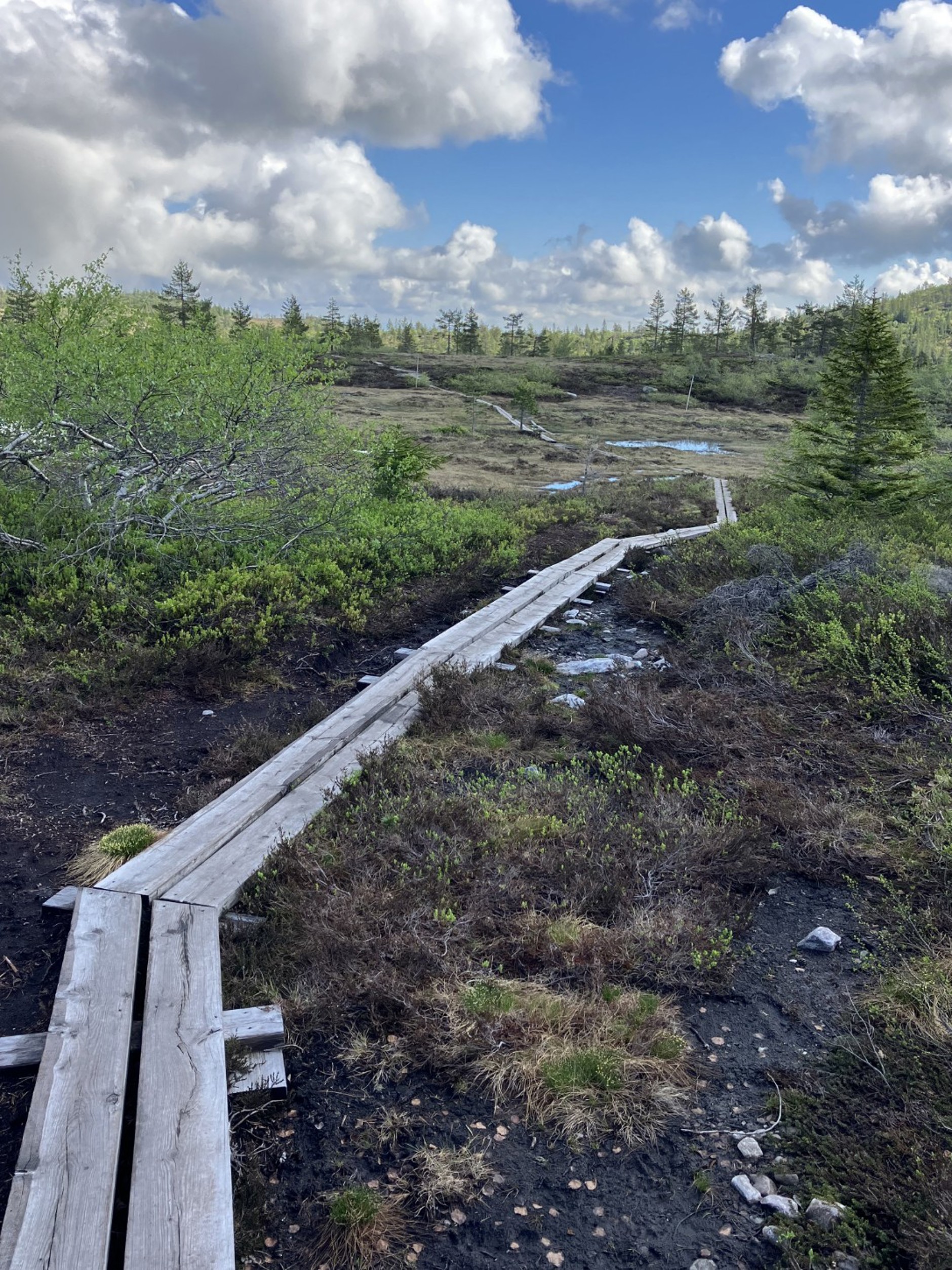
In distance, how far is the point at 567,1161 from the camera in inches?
110

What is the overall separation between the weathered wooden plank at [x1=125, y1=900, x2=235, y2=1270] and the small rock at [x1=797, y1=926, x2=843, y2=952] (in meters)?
2.81

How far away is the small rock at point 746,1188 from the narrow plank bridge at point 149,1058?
5.45 ft

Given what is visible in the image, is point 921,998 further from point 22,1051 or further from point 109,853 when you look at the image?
point 109,853

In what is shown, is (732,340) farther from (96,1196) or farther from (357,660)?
(96,1196)

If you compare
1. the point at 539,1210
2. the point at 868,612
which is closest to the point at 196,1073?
the point at 539,1210

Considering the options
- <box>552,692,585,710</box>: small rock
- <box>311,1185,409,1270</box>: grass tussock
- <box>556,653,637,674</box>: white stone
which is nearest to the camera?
<box>311,1185,409,1270</box>: grass tussock

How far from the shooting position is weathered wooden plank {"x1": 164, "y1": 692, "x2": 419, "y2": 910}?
158 inches

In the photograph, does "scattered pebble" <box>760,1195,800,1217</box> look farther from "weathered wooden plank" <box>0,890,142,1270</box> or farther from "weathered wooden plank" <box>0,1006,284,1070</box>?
"weathered wooden plank" <box>0,890,142,1270</box>

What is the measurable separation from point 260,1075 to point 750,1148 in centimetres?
185

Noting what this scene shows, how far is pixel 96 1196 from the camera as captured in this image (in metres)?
2.42

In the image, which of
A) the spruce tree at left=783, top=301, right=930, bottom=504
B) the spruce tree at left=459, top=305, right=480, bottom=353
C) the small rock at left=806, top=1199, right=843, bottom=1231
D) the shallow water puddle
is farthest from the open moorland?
the spruce tree at left=459, top=305, right=480, bottom=353

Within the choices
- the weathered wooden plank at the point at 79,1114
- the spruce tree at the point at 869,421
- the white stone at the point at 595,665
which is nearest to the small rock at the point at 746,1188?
the weathered wooden plank at the point at 79,1114

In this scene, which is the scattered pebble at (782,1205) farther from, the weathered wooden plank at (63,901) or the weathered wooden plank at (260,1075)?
the weathered wooden plank at (63,901)

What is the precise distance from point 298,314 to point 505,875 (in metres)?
76.0
